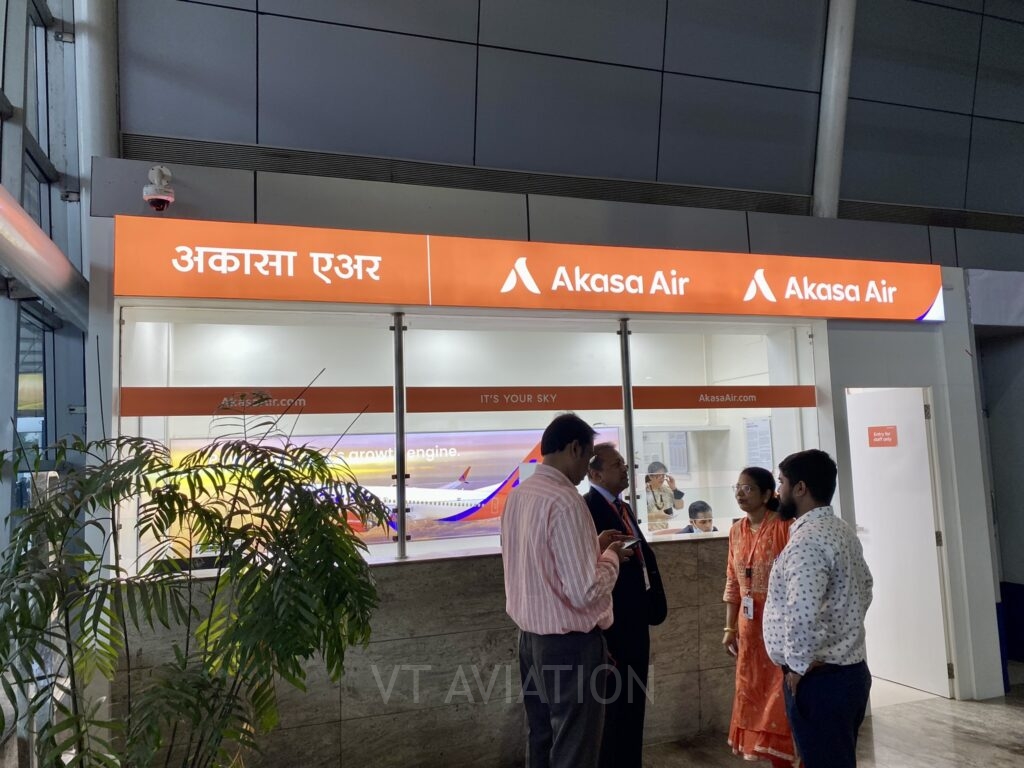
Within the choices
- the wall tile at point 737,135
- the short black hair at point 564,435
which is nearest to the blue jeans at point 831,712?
the short black hair at point 564,435

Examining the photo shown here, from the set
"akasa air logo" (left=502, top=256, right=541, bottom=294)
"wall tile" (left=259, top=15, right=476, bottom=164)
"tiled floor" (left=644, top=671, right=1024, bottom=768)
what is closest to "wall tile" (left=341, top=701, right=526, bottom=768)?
"tiled floor" (left=644, top=671, right=1024, bottom=768)

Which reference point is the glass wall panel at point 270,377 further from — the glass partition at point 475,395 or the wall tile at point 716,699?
the wall tile at point 716,699

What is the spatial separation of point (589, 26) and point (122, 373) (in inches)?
144

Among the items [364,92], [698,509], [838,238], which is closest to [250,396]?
[364,92]

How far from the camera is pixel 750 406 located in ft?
16.1

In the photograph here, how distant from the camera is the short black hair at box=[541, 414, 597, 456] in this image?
284 centimetres

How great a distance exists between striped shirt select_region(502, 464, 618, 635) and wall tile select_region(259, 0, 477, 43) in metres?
3.18

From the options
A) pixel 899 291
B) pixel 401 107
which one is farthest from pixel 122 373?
pixel 899 291

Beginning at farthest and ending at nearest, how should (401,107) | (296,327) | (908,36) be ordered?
(908,36) → (401,107) → (296,327)

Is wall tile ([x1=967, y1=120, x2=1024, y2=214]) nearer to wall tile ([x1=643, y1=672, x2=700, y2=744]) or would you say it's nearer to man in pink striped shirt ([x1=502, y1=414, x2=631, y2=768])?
wall tile ([x1=643, y1=672, x2=700, y2=744])

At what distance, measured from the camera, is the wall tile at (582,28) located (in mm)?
4762

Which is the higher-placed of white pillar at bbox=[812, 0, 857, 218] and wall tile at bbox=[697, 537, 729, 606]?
white pillar at bbox=[812, 0, 857, 218]

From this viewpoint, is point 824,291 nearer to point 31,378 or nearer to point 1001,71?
point 1001,71

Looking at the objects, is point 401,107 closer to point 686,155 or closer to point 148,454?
point 686,155
